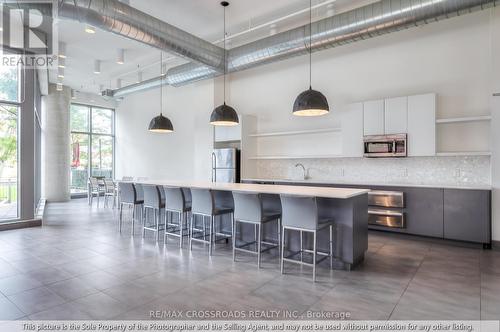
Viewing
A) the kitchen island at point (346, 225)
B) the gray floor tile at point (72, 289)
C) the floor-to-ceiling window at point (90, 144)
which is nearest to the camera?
the gray floor tile at point (72, 289)

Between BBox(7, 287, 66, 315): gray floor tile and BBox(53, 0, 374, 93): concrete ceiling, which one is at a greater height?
BBox(53, 0, 374, 93): concrete ceiling

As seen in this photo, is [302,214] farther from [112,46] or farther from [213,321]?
[112,46]

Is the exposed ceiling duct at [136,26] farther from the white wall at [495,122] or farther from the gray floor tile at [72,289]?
the white wall at [495,122]

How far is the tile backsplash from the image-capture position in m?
4.71

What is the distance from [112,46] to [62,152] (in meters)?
4.89

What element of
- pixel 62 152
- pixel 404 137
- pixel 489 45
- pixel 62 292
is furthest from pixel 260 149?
pixel 62 152

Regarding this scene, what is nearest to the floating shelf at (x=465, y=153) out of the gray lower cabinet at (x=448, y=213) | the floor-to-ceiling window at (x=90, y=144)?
the gray lower cabinet at (x=448, y=213)

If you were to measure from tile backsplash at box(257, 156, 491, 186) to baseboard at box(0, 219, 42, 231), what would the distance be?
5.01m

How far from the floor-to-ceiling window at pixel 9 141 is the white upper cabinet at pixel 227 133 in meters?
3.99

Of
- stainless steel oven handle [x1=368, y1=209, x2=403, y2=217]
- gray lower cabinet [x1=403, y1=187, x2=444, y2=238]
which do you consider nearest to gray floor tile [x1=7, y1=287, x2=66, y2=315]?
stainless steel oven handle [x1=368, y1=209, x2=403, y2=217]

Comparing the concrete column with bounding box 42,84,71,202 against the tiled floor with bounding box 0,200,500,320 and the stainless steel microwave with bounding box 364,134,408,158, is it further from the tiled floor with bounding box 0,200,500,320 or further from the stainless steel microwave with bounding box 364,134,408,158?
the stainless steel microwave with bounding box 364,134,408,158

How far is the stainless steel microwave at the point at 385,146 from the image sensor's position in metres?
4.97

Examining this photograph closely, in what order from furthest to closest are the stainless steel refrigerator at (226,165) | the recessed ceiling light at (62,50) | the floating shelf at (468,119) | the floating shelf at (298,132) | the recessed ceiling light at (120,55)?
the stainless steel refrigerator at (226,165), the recessed ceiling light at (120,55), the recessed ceiling light at (62,50), the floating shelf at (298,132), the floating shelf at (468,119)

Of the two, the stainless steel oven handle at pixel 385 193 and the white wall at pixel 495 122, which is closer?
the white wall at pixel 495 122
